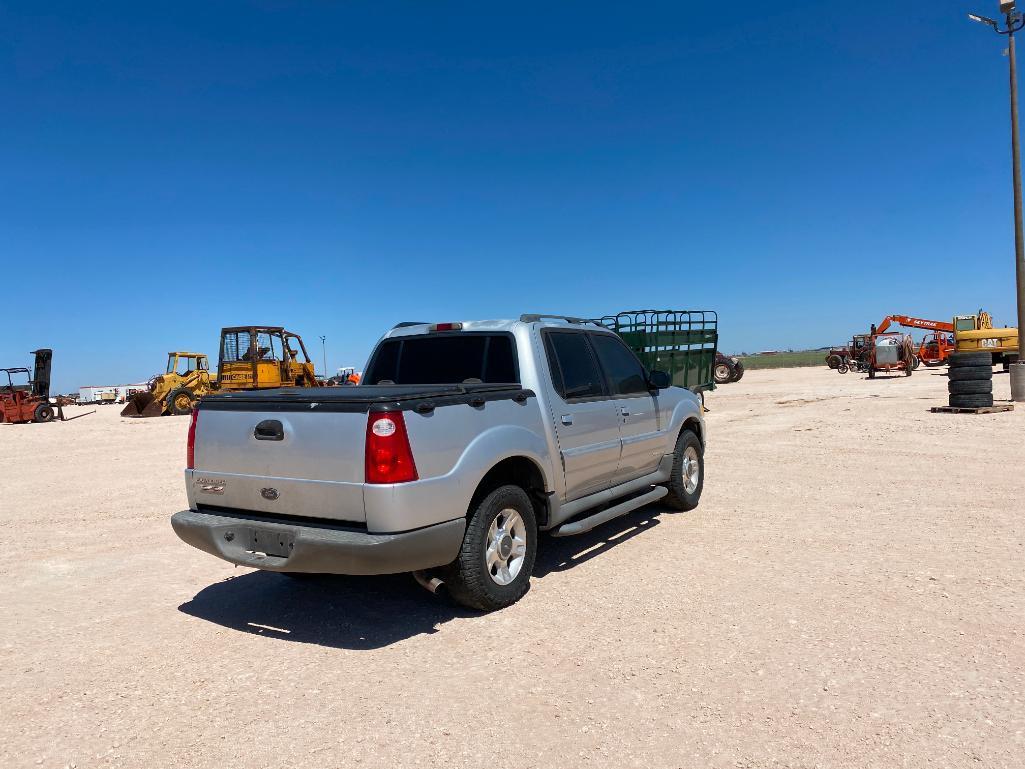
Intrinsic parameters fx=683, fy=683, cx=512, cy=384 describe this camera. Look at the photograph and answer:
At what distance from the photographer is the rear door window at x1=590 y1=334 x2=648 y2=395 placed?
19.7 feet

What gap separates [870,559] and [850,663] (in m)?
2.01

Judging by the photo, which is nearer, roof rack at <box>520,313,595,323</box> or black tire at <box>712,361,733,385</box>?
roof rack at <box>520,313,595,323</box>

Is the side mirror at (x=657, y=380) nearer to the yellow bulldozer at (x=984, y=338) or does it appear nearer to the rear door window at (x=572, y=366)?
the rear door window at (x=572, y=366)

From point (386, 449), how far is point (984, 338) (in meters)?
35.7

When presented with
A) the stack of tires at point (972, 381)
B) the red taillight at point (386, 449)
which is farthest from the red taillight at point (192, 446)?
the stack of tires at point (972, 381)

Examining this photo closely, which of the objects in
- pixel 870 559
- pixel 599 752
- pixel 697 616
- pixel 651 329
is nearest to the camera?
pixel 599 752

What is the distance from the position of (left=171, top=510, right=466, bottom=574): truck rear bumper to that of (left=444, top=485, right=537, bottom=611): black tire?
0.14 metres

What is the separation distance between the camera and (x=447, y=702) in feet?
10.7

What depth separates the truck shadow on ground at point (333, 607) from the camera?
4188 mm

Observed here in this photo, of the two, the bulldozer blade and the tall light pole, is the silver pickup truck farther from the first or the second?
the bulldozer blade

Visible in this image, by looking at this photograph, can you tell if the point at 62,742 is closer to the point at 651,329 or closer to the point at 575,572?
the point at 575,572

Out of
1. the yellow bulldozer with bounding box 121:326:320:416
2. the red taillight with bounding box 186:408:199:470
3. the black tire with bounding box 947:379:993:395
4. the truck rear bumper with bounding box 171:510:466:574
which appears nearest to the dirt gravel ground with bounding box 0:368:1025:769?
the truck rear bumper with bounding box 171:510:466:574

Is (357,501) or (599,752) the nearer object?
(599,752)

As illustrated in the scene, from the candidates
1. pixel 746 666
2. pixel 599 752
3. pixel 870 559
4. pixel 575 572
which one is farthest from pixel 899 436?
pixel 599 752
